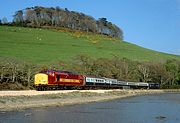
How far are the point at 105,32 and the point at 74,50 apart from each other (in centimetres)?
6054

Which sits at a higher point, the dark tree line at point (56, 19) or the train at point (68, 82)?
the dark tree line at point (56, 19)

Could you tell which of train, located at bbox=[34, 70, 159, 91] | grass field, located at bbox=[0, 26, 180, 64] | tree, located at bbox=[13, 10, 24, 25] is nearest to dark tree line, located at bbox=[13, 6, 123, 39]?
tree, located at bbox=[13, 10, 24, 25]

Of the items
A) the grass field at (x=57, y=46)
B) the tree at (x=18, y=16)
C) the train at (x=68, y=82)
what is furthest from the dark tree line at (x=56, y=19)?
the train at (x=68, y=82)

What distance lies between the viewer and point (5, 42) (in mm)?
103062

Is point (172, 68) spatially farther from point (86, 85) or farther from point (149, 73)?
point (86, 85)

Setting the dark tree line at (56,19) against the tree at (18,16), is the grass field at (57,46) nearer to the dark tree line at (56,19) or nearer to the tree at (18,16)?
the dark tree line at (56,19)

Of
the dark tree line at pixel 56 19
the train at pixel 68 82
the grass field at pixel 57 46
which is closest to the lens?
the train at pixel 68 82

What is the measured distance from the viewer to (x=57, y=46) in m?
114

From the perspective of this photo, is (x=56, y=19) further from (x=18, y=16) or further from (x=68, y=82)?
(x=68, y=82)

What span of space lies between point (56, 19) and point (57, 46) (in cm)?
4256

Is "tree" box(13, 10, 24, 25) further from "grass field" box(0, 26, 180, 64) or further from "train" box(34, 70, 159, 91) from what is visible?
"train" box(34, 70, 159, 91)

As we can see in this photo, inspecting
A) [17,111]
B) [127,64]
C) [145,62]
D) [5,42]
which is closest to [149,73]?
[145,62]

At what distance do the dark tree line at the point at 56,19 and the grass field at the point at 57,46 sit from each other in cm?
1638

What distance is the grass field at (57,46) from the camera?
94688 mm
